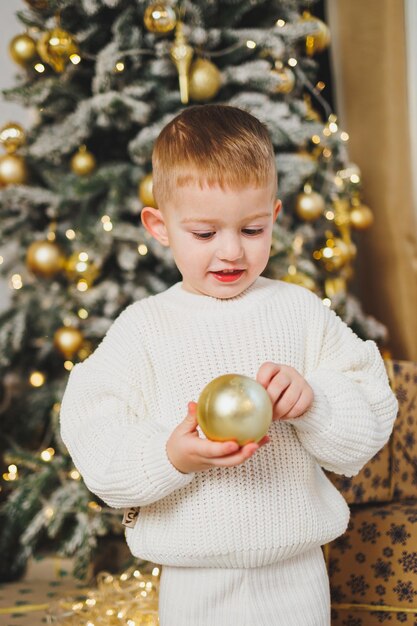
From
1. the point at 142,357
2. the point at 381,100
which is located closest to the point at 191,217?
the point at 142,357

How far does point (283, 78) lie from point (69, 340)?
3.18 ft

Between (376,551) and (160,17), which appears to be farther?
(160,17)

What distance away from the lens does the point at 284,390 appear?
103 cm

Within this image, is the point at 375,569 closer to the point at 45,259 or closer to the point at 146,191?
the point at 146,191

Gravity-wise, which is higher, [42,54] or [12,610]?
[42,54]

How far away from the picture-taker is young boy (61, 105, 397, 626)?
42.2 inches

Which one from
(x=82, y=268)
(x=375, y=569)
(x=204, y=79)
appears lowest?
(x=375, y=569)

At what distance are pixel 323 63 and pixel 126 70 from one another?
→ 125 cm

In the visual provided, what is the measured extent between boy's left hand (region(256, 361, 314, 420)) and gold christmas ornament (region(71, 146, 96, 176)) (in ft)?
4.34

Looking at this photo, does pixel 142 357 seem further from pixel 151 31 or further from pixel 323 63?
pixel 323 63

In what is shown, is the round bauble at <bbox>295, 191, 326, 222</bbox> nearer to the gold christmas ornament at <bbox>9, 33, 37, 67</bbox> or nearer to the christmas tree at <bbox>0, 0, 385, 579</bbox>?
the christmas tree at <bbox>0, 0, 385, 579</bbox>

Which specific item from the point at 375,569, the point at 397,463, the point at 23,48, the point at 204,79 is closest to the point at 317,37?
the point at 204,79

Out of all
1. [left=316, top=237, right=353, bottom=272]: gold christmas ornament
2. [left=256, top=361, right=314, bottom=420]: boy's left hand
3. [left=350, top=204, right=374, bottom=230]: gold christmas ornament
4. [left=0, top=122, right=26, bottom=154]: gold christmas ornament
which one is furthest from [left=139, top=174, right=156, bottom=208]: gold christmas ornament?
[left=256, top=361, right=314, bottom=420]: boy's left hand

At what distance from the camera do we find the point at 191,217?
3.61 ft
